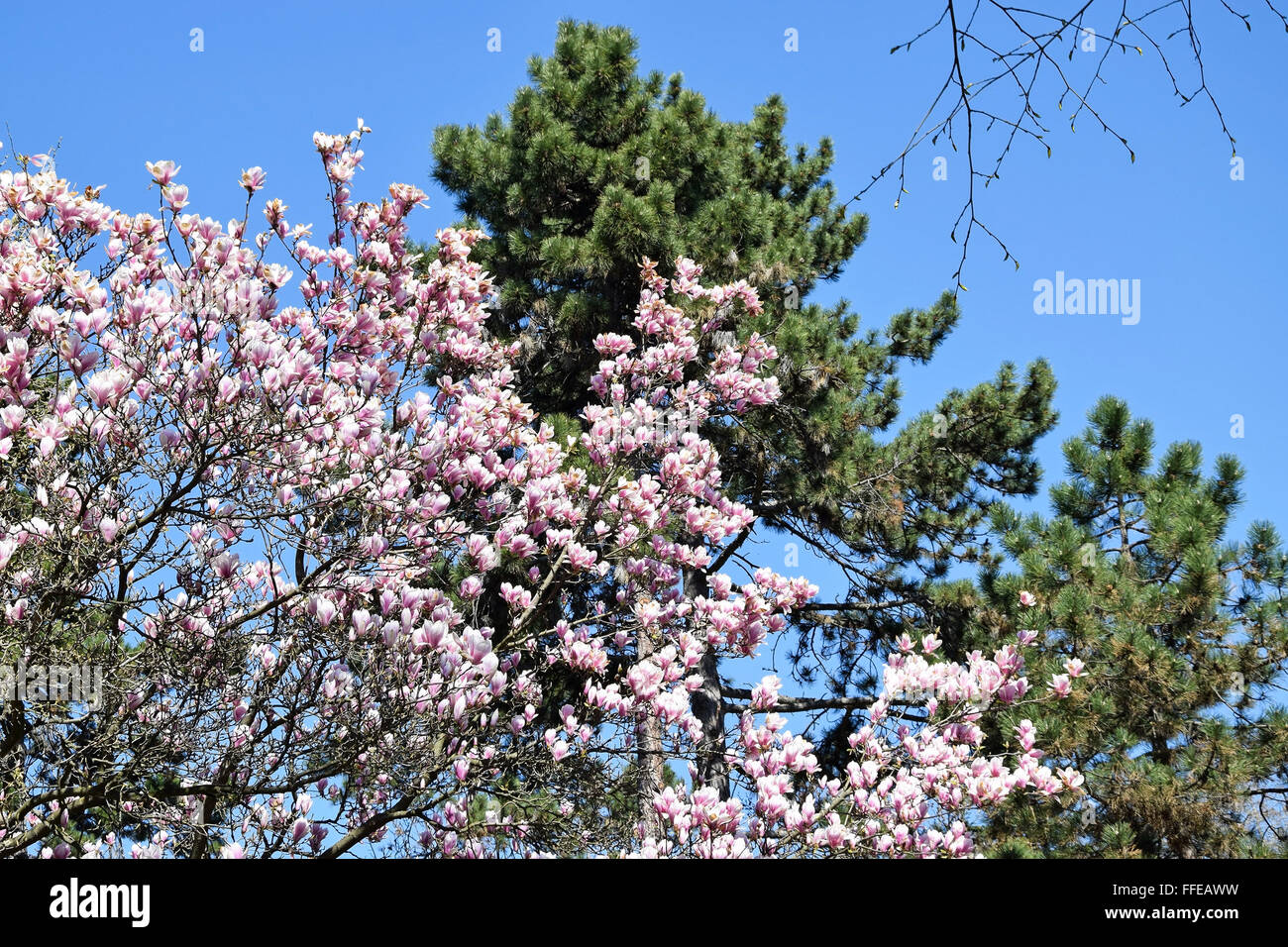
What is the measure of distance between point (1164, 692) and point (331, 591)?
18.7 ft

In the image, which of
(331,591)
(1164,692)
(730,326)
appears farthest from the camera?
(730,326)

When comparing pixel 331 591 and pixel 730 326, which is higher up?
pixel 730 326

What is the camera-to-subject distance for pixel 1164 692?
6660mm

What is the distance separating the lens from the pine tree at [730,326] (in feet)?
28.1

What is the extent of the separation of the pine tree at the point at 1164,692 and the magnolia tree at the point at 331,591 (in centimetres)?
157

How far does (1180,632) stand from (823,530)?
3.51 m

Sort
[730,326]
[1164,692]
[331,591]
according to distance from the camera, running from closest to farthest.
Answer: [331,591] → [1164,692] → [730,326]

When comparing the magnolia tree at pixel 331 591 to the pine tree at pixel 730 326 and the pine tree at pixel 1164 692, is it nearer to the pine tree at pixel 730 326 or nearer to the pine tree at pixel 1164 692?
the pine tree at pixel 1164 692

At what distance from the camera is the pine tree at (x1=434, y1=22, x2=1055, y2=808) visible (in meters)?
8.56

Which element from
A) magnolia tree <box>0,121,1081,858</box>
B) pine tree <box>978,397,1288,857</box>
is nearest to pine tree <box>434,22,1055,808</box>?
pine tree <box>978,397,1288,857</box>

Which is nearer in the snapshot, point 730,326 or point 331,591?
point 331,591

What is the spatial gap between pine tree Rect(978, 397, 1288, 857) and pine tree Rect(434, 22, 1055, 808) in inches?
69.5
